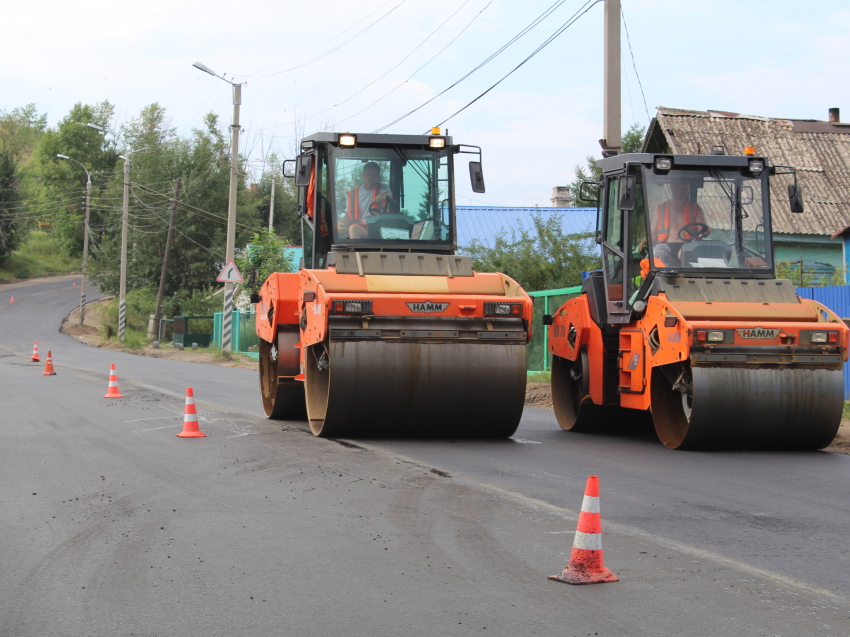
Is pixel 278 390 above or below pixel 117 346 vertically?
below

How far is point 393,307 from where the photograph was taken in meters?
10.5

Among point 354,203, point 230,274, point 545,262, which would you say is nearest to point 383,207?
point 354,203

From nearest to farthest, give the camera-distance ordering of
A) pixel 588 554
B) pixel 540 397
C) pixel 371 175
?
pixel 588 554 < pixel 371 175 < pixel 540 397

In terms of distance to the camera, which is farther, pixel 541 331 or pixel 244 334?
pixel 244 334

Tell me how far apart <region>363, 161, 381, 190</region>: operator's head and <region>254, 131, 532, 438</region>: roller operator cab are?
0.01 m

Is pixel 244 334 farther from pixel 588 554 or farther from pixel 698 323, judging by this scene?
pixel 588 554

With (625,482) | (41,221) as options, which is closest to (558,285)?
(625,482)

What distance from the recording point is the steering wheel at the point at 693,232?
10891mm

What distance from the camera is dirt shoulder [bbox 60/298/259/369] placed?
33.7 m

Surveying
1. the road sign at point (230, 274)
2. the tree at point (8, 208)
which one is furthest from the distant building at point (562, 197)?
the tree at point (8, 208)

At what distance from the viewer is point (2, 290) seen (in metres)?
74.3

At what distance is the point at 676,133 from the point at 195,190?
3314cm

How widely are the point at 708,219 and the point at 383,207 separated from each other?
3743mm

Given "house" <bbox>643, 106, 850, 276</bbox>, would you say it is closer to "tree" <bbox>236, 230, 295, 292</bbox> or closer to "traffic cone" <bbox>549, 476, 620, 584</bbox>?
"tree" <bbox>236, 230, 295, 292</bbox>
